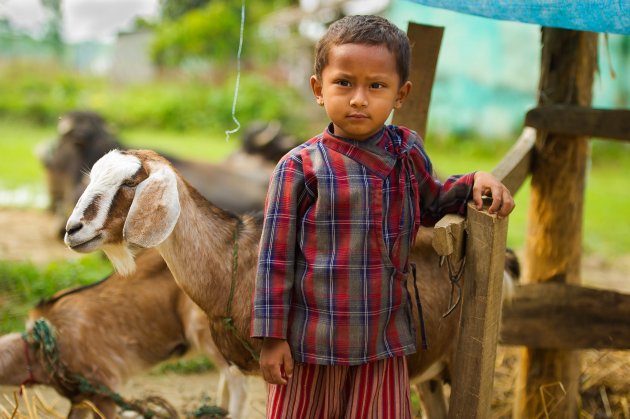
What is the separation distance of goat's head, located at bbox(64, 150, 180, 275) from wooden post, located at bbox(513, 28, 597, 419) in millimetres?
2186

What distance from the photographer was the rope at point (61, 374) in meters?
4.05

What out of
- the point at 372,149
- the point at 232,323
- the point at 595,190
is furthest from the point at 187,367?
the point at 595,190

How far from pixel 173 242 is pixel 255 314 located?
548mm

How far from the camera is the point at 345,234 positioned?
2.54 metres

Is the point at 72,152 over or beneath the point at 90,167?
over

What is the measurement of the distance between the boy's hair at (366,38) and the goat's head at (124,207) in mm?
724

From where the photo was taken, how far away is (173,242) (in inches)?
114

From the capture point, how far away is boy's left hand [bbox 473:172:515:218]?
104 inches

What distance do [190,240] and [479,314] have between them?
1.13m

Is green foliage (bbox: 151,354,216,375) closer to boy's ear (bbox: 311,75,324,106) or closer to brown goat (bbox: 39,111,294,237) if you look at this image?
boy's ear (bbox: 311,75,324,106)

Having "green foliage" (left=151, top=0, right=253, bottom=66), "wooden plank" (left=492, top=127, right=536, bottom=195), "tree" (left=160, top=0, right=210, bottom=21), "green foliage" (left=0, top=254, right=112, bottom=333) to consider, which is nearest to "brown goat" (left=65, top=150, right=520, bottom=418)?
"wooden plank" (left=492, top=127, right=536, bottom=195)

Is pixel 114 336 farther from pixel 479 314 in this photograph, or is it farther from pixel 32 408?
pixel 479 314

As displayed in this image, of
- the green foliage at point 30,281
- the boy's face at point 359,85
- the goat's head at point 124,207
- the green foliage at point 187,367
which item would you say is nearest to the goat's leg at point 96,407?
the green foliage at point 187,367

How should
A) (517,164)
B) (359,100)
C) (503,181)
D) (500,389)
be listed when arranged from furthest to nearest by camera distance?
(500,389), (517,164), (503,181), (359,100)
